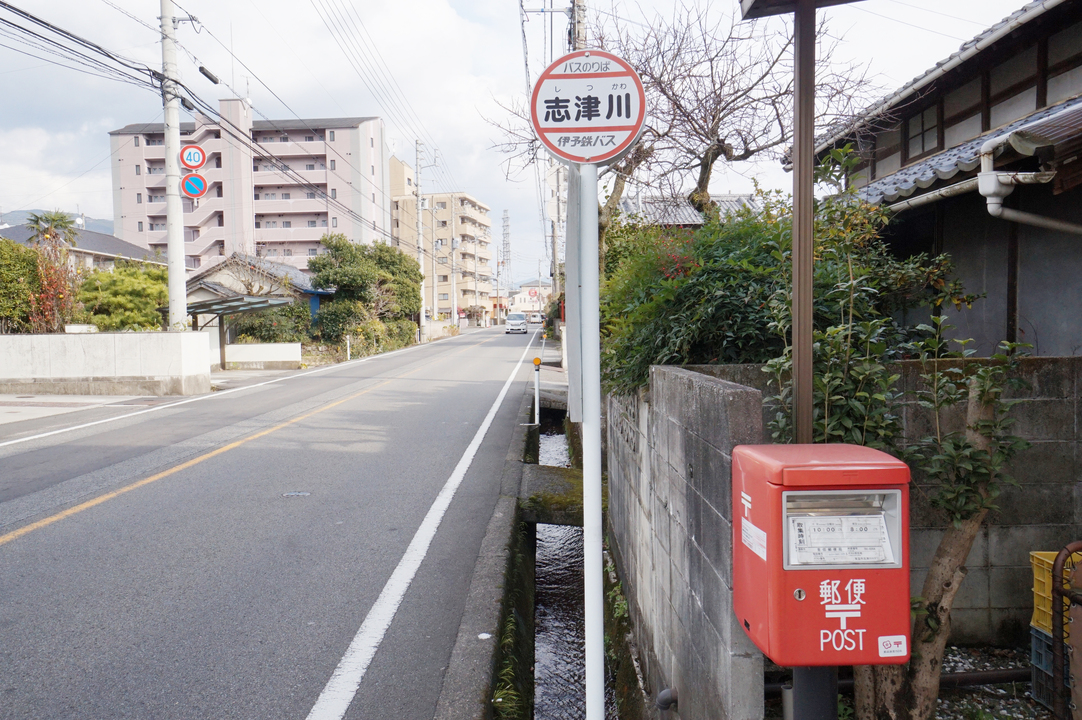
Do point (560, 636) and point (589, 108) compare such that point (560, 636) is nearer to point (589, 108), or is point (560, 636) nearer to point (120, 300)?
point (589, 108)

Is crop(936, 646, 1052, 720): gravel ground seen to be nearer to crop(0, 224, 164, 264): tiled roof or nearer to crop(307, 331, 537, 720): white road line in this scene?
crop(307, 331, 537, 720): white road line

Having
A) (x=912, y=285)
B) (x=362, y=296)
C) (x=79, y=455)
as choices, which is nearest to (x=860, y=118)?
(x=912, y=285)

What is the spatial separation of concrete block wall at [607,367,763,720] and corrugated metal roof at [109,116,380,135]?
55366 mm

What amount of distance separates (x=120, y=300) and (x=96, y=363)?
5.35m

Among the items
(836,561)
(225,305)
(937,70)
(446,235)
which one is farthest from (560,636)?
(446,235)

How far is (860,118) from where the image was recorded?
9578 mm

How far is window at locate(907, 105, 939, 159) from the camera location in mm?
9320

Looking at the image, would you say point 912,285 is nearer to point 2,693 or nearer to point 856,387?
point 856,387

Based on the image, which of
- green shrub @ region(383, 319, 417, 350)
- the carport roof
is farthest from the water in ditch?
green shrub @ region(383, 319, 417, 350)

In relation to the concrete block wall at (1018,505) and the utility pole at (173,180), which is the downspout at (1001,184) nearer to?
the concrete block wall at (1018,505)

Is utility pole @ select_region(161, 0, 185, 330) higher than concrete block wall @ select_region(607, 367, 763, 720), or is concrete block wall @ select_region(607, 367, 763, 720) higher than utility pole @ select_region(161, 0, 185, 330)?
utility pole @ select_region(161, 0, 185, 330)

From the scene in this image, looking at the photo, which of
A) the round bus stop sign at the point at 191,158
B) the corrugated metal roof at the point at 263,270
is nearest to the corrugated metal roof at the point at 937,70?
the round bus stop sign at the point at 191,158

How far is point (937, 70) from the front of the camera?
8.31m

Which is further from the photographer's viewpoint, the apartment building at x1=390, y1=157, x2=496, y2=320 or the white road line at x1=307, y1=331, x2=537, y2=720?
the apartment building at x1=390, y1=157, x2=496, y2=320
